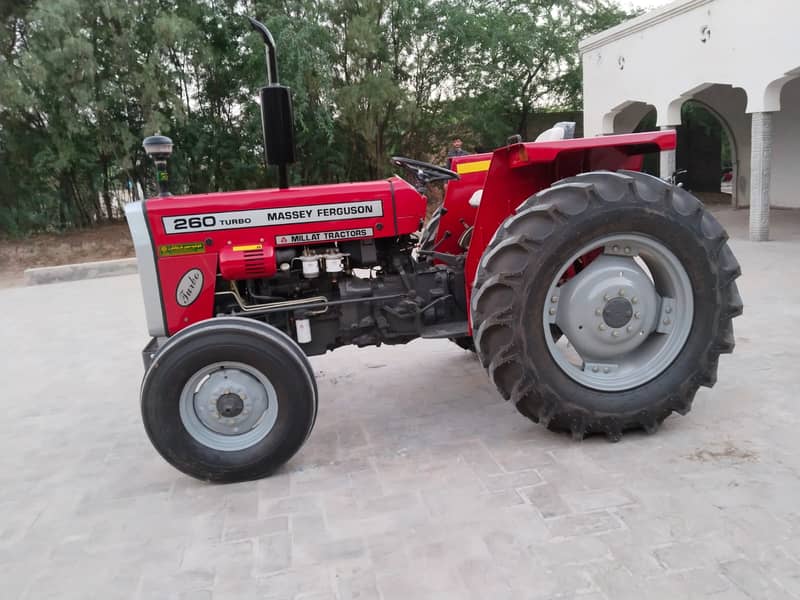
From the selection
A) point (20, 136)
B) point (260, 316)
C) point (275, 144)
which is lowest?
point (260, 316)

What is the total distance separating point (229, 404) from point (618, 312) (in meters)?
1.90

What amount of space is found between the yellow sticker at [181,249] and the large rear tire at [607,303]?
1.37 meters

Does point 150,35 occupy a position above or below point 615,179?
above

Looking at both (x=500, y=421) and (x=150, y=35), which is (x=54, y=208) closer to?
(x=150, y=35)

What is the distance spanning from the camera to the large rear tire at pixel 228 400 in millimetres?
2844

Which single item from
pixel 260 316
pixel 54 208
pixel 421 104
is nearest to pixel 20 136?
pixel 54 208

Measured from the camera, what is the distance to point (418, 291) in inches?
141

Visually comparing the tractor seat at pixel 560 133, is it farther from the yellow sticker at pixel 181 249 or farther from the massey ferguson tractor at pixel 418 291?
the yellow sticker at pixel 181 249

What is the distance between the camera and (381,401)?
13.1ft

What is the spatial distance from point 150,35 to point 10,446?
12.0 metres

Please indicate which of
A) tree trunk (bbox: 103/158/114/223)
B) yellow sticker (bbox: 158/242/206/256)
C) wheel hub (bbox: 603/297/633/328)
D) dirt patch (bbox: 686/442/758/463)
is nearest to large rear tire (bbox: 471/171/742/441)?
wheel hub (bbox: 603/297/633/328)

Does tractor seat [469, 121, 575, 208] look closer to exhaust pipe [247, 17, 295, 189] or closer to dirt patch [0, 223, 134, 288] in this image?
exhaust pipe [247, 17, 295, 189]

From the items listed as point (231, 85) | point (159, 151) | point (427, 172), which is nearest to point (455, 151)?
point (427, 172)

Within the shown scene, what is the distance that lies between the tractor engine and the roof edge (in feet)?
31.1
